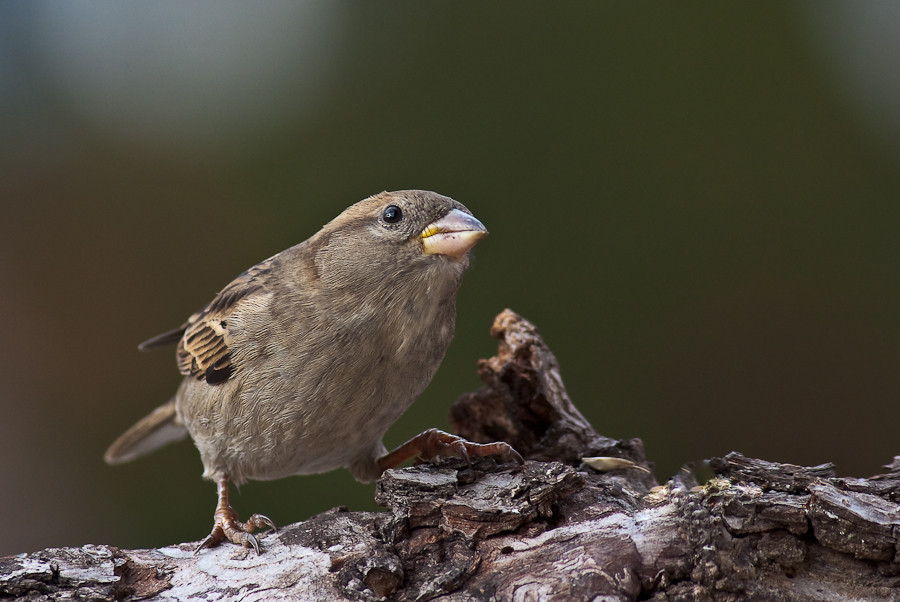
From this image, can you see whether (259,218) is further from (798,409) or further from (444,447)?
(798,409)

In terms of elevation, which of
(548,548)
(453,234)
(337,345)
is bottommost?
(548,548)

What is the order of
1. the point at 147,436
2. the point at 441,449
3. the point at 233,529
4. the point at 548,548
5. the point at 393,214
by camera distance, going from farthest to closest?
the point at 147,436 < the point at 441,449 < the point at 393,214 < the point at 233,529 < the point at 548,548

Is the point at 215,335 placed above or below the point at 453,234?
below

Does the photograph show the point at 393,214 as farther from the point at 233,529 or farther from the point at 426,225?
the point at 233,529

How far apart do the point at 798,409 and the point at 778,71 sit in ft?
5.68

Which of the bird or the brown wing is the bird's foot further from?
the brown wing

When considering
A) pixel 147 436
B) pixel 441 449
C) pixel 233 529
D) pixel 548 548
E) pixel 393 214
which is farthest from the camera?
pixel 147 436

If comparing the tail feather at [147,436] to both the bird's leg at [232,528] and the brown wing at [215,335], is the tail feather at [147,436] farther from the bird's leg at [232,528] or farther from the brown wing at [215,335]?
the bird's leg at [232,528]

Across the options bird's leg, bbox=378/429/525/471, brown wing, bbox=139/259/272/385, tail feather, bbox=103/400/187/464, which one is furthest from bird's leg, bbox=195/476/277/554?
tail feather, bbox=103/400/187/464

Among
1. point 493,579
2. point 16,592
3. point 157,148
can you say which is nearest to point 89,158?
point 157,148

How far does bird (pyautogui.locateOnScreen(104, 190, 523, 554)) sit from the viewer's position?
2.46 m

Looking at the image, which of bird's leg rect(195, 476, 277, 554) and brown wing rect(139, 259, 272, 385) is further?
brown wing rect(139, 259, 272, 385)

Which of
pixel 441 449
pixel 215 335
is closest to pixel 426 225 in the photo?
pixel 441 449

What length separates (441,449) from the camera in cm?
275
